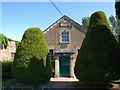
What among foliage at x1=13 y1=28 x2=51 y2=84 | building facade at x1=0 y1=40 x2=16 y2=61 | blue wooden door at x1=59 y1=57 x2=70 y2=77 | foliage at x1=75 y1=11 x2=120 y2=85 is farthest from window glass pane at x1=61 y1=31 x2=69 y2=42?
foliage at x1=75 y1=11 x2=120 y2=85

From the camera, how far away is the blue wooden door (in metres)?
24.5

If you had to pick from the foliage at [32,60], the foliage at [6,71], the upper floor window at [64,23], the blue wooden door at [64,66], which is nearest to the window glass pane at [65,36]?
the upper floor window at [64,23]

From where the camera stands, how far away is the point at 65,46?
2481 cm

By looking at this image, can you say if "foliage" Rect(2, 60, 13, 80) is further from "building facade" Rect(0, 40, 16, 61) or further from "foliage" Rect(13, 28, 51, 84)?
"building facade" Rect(0, 40, 16, 61)

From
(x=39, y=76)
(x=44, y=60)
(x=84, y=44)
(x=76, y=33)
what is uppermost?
(x=76, y=33)

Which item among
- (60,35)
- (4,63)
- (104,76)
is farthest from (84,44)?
(60,35)

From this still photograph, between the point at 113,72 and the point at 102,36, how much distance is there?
7.53 feet

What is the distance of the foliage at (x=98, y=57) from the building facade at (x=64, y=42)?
352 inches

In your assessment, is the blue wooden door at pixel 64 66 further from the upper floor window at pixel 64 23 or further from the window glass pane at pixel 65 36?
the upper floor window at pixel 64 23

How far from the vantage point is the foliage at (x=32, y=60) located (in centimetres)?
1605

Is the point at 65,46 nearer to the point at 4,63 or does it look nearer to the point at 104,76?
the point at 4,63

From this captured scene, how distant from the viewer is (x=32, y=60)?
53.4ft

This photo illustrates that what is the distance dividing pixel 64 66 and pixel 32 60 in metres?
8.80

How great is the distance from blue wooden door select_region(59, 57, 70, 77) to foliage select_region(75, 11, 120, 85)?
899 centimetres
